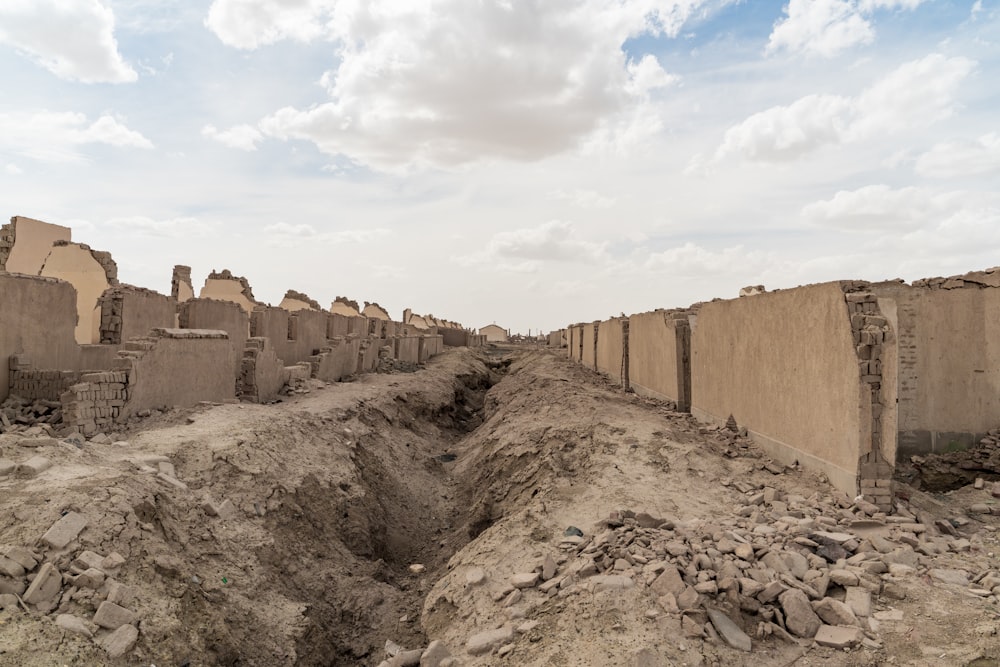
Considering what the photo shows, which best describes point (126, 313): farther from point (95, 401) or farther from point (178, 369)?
point (95, 401)

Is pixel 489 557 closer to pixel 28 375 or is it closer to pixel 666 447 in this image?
pixel 666 447

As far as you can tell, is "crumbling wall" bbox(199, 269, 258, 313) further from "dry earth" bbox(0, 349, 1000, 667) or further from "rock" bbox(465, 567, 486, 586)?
"rock" bbox(465, 567, 486, 586)

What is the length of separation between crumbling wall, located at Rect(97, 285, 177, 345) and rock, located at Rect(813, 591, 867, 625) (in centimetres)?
1071

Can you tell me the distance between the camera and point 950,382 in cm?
723

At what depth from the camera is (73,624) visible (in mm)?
3580

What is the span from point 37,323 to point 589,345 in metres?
19.3

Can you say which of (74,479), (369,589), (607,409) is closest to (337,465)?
(369,589)

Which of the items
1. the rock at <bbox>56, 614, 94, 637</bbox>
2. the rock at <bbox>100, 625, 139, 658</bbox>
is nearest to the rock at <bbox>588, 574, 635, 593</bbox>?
the rock at <bbox>100, 625, 139, 658</bbox>

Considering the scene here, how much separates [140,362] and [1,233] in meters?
8.11

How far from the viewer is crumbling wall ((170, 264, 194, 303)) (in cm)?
1914

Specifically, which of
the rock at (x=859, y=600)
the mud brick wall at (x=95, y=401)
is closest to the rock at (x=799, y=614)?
the rock at (x=859, y=600)

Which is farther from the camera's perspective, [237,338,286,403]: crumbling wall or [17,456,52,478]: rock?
[237,338,286,403]: crumbling wall

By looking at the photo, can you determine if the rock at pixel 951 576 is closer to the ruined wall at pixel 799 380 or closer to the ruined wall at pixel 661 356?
the ruined wall at pixel 799 380

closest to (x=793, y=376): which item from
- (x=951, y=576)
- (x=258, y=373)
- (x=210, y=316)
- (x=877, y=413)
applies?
(x=877, y=413)
